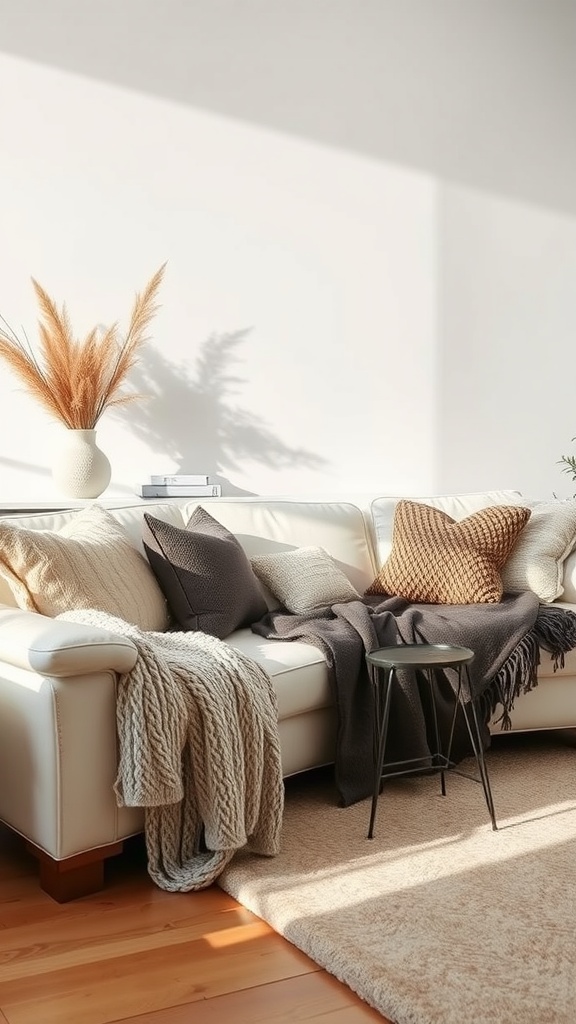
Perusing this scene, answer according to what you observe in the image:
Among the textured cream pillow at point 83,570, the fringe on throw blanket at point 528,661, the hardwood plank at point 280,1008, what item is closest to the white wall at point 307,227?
the textured cream pillow at point 83,570

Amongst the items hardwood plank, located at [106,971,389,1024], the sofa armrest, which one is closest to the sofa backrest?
the sofa armrest

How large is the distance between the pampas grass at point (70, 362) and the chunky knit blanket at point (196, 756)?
1.33 metres

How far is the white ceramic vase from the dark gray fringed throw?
89 cm

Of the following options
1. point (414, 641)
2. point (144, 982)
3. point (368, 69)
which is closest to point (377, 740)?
point (414, 641)

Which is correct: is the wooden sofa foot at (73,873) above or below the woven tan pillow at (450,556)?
below

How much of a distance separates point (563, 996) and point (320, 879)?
2.13 feet

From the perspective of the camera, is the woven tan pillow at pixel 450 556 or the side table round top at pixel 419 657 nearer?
the side table round top at pixel 419 657

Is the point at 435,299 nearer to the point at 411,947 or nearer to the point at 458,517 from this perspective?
the point at 458,517

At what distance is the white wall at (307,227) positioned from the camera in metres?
3.83

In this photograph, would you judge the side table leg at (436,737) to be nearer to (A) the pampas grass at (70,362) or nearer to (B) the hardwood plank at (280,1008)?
(B) the hardwood plank at (280,1008)

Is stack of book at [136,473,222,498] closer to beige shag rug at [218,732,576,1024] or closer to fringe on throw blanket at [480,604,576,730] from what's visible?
beige shag rug at [218,732,576,1024]

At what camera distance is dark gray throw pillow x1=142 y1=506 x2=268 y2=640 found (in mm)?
2922

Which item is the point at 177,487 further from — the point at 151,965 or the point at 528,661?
the point at 151,965

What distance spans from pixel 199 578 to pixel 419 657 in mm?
753
